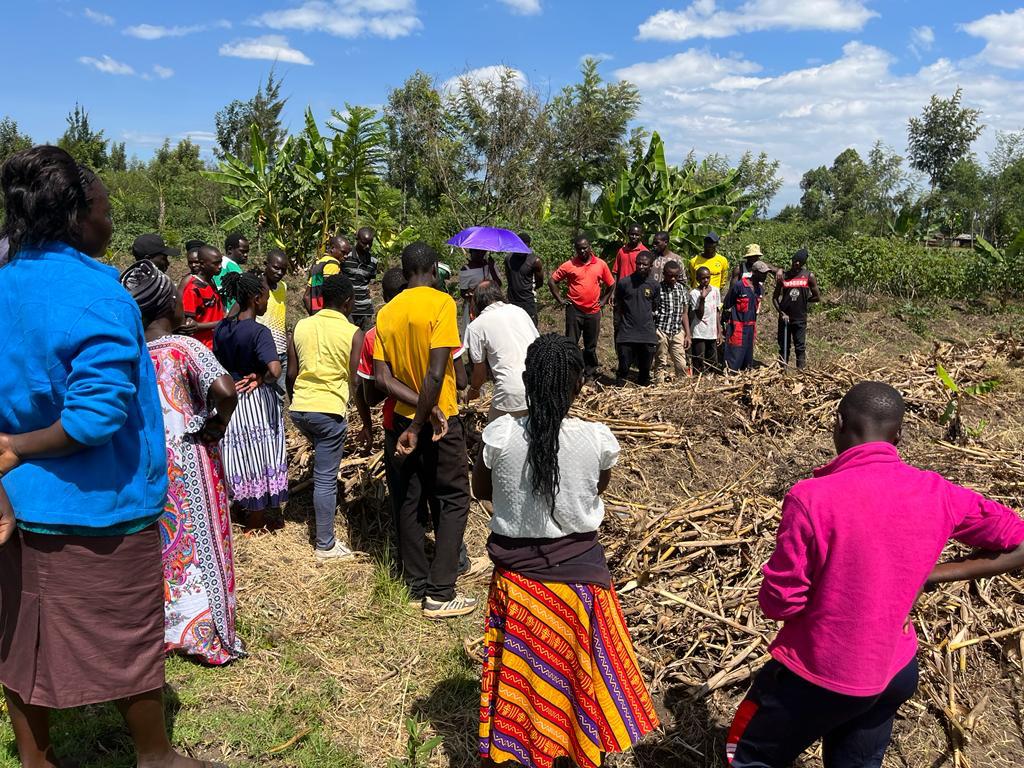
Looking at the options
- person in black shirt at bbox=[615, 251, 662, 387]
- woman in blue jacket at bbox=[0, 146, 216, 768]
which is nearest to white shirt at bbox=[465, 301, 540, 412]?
woman in blue jacket at bbox=[0, 146, 216, 768]

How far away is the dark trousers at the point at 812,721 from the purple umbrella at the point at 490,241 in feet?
17.9

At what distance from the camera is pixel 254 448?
4.80m

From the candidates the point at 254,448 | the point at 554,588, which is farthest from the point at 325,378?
the point at 554,588

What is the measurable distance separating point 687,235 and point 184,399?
11779 mm

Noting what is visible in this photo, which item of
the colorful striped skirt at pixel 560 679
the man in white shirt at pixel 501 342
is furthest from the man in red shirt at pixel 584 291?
the colorful striped skirt at pixel 560 679

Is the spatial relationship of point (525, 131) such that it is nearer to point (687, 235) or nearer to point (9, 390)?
point (687, 235)

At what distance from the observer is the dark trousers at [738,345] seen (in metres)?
8.59

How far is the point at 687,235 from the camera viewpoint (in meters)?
13.7

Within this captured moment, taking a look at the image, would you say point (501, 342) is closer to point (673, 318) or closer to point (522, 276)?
point (522, 276)

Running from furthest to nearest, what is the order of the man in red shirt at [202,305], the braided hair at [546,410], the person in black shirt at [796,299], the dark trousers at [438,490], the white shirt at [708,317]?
the person in black shirt at [796,299] → the white shirt at [708,317] → the man in red shirt at [202,305] → the dark trousers at [438,490] → the braided hair at [546,410]

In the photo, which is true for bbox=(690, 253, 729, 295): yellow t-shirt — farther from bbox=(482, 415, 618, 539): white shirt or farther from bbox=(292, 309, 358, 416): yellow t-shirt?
bbox=(482, 415, 618, 539): white shirt

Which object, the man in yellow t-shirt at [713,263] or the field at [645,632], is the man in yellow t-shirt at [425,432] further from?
the man in yellow t-shirt at [713,263]

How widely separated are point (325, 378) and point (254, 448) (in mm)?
702

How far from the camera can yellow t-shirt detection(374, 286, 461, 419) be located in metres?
3.83
